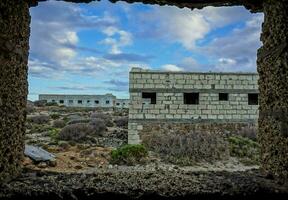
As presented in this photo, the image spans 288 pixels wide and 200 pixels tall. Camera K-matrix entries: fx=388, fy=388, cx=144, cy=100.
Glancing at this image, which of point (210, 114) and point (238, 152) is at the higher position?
point (210, 114)

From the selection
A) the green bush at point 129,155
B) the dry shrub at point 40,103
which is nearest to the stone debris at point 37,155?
the green bush at point 129,155

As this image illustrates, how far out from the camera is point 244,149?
17.0 m

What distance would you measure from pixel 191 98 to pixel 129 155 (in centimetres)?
647

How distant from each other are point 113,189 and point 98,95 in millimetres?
47216

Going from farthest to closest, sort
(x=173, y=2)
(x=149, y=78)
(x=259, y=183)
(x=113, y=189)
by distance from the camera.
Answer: (x=149, y=78)
(x=173, y=2)
(x=259, y=183)
(x=113, y=189)

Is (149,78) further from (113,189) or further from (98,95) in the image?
(98,95)

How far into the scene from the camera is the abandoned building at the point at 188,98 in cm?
1855

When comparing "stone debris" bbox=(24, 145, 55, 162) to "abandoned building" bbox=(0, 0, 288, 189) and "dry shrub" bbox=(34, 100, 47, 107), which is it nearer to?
Answer: "abandoned building" bbox=(0, 0, 288, 189)

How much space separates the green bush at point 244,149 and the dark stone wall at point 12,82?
41.2ft

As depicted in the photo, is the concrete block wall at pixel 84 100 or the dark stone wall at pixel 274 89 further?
the concrete block wall at pixel 84 100

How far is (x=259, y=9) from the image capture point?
12.1 ft

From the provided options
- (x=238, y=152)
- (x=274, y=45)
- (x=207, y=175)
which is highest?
(x=274, y=45)

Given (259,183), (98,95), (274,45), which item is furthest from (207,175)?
(98,95)

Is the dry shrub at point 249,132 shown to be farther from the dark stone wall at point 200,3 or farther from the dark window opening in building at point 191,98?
the dark stone wall at point 200,3
